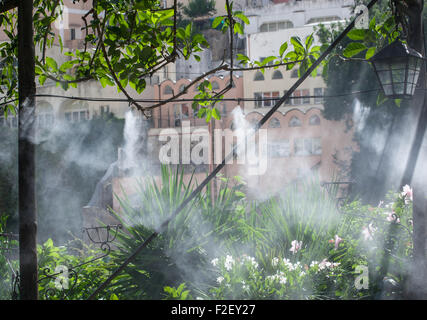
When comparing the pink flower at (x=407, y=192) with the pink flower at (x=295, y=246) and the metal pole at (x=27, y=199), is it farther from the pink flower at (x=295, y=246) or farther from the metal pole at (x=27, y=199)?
the metal pole at (x=27, y=199)

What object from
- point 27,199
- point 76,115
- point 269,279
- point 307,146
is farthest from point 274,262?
point 76,115

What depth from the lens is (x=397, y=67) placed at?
2793 millimetres

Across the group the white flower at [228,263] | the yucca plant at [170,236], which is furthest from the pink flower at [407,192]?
the white flower at [228,263]

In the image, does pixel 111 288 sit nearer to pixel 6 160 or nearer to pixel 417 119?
pixel 417 119

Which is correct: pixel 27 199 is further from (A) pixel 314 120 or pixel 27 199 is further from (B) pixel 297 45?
(A) pixel 314 120

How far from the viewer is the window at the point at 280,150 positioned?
23.2 metres

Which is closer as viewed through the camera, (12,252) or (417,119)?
(417,119)

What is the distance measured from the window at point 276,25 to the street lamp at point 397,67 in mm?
25804

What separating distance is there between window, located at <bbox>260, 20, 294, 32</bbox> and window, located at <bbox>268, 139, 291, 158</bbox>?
7.58 metres

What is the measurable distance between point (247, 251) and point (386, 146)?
1551cm

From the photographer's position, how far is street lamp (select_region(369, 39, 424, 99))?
9.14 feet

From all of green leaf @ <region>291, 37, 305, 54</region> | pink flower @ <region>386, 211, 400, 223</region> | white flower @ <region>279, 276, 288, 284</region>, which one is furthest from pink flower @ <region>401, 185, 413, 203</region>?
green leaf @ <region>291, 37, 305, 54</region>

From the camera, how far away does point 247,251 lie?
3359 millimetres
